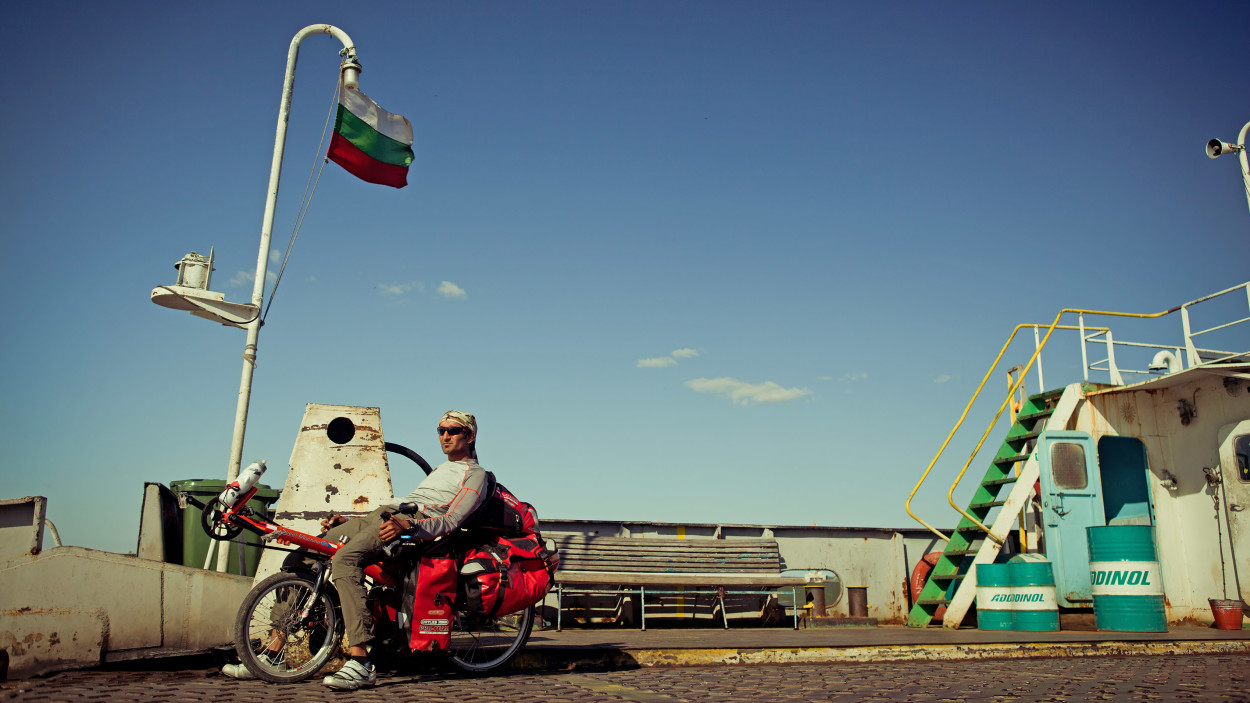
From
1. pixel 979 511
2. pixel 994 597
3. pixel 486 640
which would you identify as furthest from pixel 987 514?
pixel 486 640

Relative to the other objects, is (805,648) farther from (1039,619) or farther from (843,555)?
(843,555)

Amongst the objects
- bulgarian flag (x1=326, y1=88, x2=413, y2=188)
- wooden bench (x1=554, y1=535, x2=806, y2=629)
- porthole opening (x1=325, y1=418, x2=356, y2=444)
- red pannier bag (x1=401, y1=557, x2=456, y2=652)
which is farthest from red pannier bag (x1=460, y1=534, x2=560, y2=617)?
bulgarian flag (x1=326, y1=88, x2=413, y2=188)

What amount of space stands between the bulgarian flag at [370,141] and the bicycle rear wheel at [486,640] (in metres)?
5.84

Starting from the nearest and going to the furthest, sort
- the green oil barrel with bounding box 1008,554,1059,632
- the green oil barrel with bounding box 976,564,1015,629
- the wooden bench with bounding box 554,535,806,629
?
1. the green oil barrel with bounding box 1008,554,1059,632
2. the green oil barrel with bounding box 976,564,1015,629
3. the wooden bench with bounding box 554,535,806,629

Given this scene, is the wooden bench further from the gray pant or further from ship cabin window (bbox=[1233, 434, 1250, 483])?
ship cabin window (bbox=[1233, 434, 1250, 483])

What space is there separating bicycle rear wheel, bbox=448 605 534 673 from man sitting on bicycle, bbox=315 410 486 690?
632 mm

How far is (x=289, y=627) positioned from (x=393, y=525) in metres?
0.87

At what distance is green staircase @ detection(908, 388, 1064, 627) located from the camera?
11336 millimetres

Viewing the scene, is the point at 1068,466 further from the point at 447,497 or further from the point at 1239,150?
the point at 447,497

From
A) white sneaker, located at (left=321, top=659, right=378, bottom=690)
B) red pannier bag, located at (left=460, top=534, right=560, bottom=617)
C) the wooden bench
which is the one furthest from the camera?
the wooden bench

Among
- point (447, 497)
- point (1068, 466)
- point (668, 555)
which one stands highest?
point (1068, 466)

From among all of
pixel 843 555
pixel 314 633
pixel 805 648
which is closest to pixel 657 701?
pixel 314 633

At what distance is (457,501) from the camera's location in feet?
16.0

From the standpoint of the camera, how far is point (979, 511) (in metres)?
11.8
